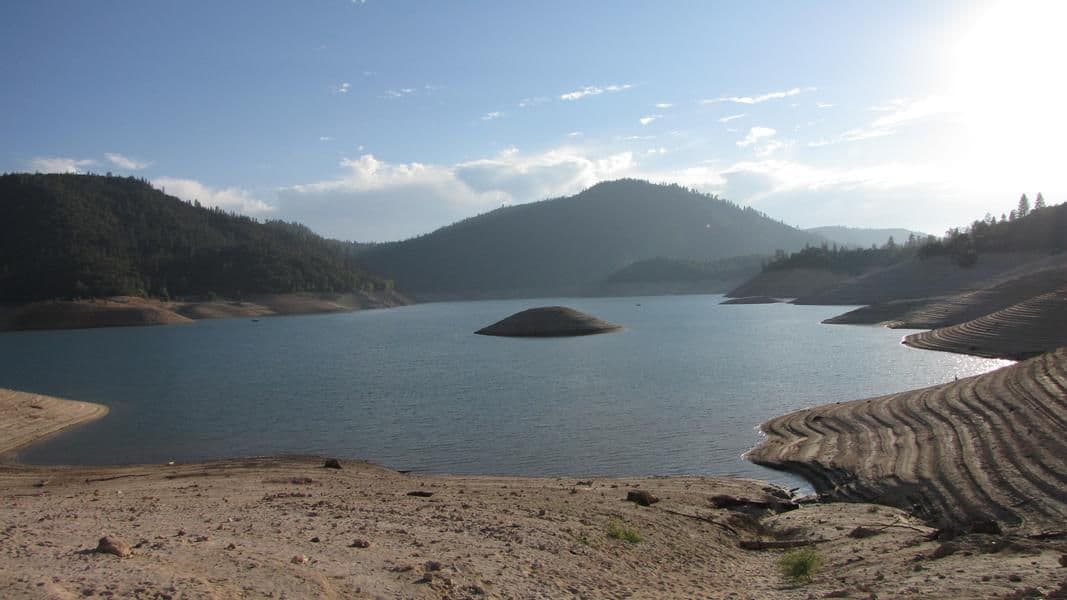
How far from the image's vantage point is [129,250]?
15225cm

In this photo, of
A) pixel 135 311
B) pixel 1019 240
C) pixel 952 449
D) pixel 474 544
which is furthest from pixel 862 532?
pixel 135 311

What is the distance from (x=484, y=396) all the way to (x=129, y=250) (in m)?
146

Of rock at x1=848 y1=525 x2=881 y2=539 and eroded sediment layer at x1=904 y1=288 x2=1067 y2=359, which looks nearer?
rock at x1=848 y1=525 x2=881 y2=539

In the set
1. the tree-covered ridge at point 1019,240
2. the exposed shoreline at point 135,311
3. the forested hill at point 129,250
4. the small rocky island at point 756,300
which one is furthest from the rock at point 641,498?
the small rocky island at point 756,300

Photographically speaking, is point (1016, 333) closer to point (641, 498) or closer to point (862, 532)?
point (862, 532)

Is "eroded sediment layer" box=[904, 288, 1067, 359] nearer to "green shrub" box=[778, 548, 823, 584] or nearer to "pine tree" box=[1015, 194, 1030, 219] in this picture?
"green shrub" box=[778, 548, 823, 584]

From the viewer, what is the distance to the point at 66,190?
155625 millimetres

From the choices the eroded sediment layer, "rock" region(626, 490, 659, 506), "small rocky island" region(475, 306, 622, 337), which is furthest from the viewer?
"small rocky island" region(475, 306, 622, 337)

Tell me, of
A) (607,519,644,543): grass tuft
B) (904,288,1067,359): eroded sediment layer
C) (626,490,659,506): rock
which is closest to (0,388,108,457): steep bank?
(626,490,659,506): rock

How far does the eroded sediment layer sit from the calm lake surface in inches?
78.1

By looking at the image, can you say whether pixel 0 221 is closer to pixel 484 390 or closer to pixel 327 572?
pixel 484 390

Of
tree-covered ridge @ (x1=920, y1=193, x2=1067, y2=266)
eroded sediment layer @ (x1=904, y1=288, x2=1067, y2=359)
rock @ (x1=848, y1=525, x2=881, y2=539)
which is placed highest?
tree-covered ridge @ (x1=920, y1=193, x2=1067, y2=266)

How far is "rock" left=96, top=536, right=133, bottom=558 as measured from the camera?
775 centimetres

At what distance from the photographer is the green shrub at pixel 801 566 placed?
8.63 meters
